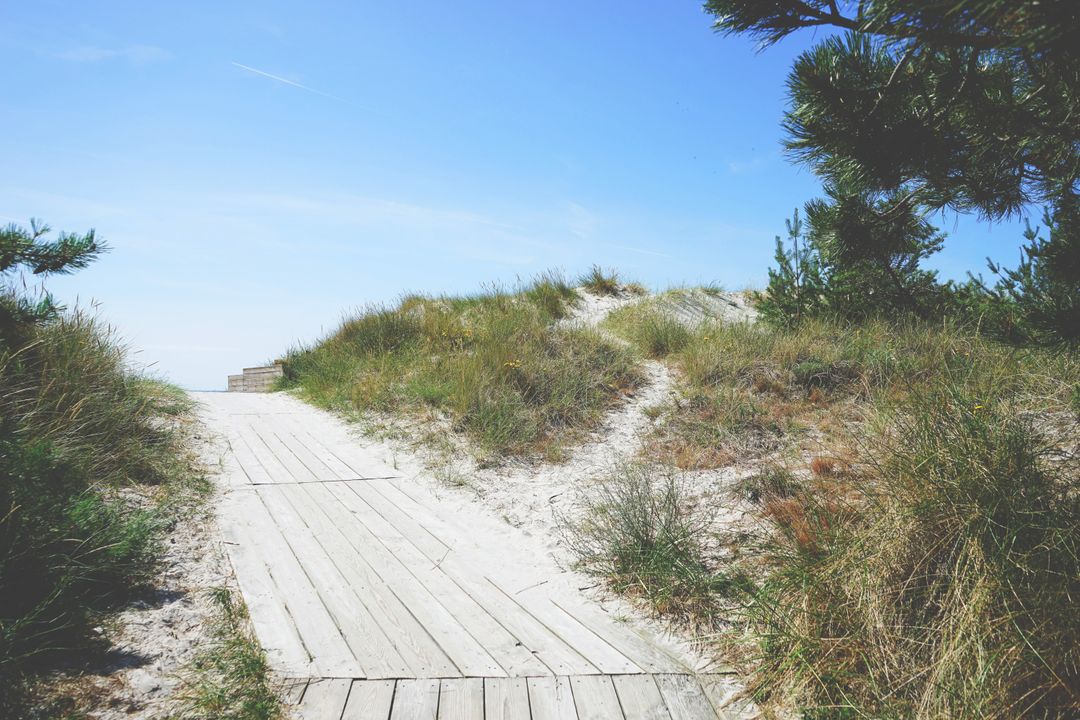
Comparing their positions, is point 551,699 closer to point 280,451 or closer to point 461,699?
point 461,699

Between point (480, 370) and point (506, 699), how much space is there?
515 centimetres

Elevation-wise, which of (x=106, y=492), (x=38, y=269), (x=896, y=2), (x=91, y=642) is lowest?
(x=91, y=642)

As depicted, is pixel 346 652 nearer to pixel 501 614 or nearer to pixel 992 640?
pixel 501 614

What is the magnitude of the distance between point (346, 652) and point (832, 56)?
454 centimetres

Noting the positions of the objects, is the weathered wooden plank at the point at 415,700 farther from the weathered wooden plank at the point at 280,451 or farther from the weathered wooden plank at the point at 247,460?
the weathered wooden plank at the point at 247,460

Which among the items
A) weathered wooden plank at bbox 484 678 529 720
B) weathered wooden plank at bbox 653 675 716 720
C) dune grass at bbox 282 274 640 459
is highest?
dune grass at bbox 282 274 640 459

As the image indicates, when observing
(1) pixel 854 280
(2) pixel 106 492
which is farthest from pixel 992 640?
(1) pixel 854 280

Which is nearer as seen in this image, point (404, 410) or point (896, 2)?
point (896, 2)

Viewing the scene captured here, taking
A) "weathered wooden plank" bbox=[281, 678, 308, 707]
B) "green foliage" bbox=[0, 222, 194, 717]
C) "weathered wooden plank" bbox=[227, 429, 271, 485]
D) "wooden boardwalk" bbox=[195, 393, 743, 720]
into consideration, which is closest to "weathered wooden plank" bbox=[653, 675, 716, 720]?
"wooden boardwalk" bbox=[195, 393, 743, 720]

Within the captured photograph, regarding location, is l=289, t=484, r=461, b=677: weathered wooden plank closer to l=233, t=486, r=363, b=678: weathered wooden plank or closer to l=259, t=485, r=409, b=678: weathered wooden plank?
l=259, t=485, r=409, b=678: weathered wooden plank

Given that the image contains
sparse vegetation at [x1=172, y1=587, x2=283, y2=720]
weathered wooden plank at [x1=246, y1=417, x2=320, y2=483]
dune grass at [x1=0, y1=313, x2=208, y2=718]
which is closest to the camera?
sparse vegetation at [x1=172, y1=587, x2=283, y2=720]

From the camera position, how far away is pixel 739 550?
3.63 meters

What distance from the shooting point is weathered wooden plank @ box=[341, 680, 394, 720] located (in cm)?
233

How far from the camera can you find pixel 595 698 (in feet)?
8.16
